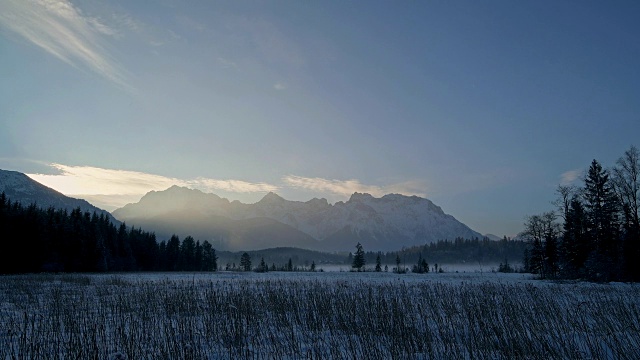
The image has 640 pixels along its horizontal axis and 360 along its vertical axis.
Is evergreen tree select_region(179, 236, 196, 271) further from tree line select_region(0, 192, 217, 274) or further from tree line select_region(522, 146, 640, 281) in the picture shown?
tree line select_region(522, 146, 640, 281)

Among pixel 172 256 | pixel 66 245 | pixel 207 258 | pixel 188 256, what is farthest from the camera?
pixel 207 258

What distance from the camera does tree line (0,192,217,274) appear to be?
5328cm

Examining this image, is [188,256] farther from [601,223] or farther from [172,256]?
[601,223]

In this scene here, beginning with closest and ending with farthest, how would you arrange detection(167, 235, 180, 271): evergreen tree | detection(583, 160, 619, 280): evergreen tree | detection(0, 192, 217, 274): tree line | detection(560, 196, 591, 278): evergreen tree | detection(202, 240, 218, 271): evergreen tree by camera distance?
detection(583, 160, 619, 280): evergreen tree, detection(560, 196, 591, 278): evergreen tree, detection(0, 192, 217, 274): tree line, detection(167, 235, 180, 271): evergreen tree, detection(202, 240, 218, 271): evergreen tree

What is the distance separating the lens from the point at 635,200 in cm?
3662

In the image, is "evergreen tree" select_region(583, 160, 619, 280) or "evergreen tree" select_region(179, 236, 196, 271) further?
"evergreen tree" select_region(179, 236, 196, 271)

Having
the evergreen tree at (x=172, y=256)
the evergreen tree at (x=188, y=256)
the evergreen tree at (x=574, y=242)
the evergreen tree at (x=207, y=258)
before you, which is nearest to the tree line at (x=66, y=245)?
the evergreen tree at (x=172, y=256)

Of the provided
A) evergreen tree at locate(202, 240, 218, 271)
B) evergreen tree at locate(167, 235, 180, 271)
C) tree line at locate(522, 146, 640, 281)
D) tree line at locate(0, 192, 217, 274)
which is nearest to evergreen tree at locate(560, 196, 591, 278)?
tree line at locate(522, 146, 640, 281)

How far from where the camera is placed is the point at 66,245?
205ft

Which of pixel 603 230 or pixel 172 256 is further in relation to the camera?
pixel 172 256

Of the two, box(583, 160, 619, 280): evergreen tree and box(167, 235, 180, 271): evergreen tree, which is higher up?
box(583, 160, 619, 280): evergreen tree

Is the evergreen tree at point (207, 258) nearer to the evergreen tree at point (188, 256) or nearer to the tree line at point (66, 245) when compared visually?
the evergreen tree at point (188, 256)

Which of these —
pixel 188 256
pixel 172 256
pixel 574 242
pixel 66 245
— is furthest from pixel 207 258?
pixel 574 242

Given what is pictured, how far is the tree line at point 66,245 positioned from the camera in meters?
53.3
